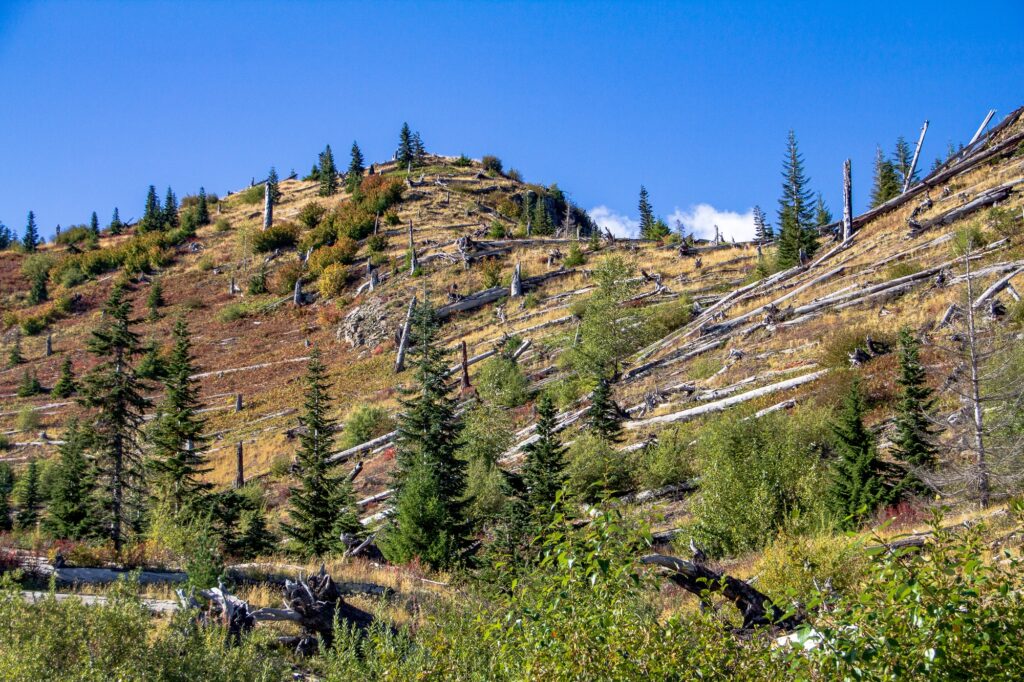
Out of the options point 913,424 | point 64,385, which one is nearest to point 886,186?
point 913,424

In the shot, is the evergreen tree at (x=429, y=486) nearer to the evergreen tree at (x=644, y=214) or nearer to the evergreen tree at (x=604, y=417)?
the evergreen tree at (x=604, y=417)

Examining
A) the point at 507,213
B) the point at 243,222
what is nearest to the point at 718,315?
the point at 507,213

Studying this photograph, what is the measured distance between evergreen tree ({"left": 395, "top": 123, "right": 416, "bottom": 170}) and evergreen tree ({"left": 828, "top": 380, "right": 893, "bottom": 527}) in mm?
84541

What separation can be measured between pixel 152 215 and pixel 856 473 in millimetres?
90636

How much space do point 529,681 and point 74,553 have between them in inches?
428

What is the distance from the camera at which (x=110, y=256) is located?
75.9 meters

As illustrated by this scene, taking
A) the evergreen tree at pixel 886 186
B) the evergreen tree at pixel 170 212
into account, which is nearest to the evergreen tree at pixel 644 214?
the evergreen tree at pixel 886 186

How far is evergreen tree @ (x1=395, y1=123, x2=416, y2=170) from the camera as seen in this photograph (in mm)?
94875

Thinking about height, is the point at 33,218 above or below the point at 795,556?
above

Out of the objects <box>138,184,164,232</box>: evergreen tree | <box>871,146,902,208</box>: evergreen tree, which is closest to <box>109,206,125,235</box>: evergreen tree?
<box>138,184,164,232</box>: evergreen tree

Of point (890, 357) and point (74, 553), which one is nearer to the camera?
point (74, 553)

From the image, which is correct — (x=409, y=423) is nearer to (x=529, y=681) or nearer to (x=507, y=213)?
(x=529, y=681)

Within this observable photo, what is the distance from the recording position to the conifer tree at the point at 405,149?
9488cm

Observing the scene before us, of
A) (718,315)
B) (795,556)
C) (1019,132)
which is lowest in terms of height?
(795,556)
